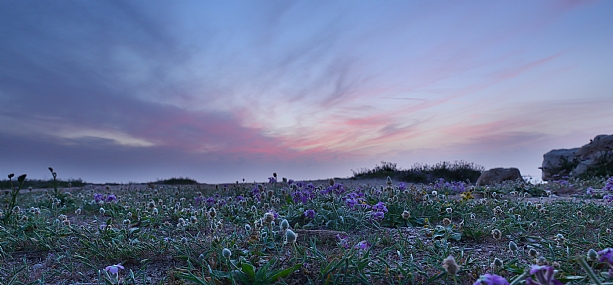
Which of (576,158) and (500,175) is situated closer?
(500,175)

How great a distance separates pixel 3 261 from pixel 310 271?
2.81 m

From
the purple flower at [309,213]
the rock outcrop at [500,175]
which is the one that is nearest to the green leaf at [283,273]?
the purple flower at [309,213]

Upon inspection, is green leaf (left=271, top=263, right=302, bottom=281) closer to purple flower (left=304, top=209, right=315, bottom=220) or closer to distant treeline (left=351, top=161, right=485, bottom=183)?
purple flower (left=304, top=209, right=315, bottom=220)

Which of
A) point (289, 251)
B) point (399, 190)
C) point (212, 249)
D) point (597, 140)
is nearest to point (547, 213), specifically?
point (399, 190)

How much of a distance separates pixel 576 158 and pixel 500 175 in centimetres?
477

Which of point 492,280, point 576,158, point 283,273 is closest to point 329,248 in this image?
point 283,273

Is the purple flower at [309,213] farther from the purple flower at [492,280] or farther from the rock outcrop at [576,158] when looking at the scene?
the rock outcrop at [576,158]

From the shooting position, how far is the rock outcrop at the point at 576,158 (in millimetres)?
15025

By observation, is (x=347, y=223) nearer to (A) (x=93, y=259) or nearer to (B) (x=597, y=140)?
(A) (x=93, y=259)

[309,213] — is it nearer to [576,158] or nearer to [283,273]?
[283,273]

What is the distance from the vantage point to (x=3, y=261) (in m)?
3.21

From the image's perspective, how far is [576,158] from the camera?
16750 mm

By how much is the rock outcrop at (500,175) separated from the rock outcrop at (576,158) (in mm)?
1490

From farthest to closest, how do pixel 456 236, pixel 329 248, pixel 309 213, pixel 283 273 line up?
1. pixel 309 213
2. pixel 456 236
3. pixel 329 248
4. pixel 283 273
